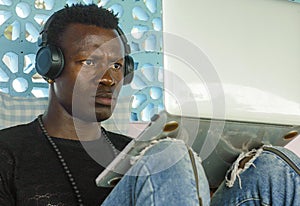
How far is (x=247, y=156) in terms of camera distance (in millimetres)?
893

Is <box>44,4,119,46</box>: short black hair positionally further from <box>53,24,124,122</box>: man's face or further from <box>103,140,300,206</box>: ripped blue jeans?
<box>103,140,300,206</box>: ripped blue jeans

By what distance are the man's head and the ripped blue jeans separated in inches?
18.3

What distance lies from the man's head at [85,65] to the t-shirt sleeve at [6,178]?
0.22 meters

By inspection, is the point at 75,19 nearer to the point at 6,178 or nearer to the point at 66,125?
the point at 66,125

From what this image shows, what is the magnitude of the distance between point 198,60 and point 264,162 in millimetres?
261

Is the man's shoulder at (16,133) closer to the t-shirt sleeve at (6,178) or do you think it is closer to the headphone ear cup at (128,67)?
the t-shirt sleeve at (6,178)

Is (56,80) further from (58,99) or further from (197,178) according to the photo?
(197,178)

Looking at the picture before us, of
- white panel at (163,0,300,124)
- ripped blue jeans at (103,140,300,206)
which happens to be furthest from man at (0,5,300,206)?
white panel at (163,0,300,124)

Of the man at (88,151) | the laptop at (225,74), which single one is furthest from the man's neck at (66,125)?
the laptop at (225,74)

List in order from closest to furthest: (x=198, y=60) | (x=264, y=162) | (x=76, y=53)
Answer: (x=198, y=60)
(x=264, y=162)
(x=76, y=53)

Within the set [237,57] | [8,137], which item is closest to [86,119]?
[8,137]

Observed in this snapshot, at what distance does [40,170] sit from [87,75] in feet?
0.90

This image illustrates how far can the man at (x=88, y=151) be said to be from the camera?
0.75 m

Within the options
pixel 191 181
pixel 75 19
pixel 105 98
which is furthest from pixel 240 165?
pixel 75 19
